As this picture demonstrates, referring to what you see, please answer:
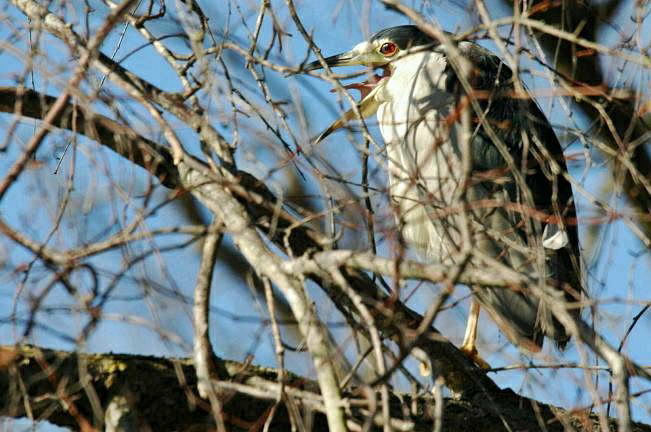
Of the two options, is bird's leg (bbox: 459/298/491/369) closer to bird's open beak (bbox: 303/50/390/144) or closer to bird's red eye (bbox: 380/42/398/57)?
bird's open beak (bbox: 303/50/390/144)

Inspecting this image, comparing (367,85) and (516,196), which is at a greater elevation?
(367,85)

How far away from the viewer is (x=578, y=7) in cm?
405

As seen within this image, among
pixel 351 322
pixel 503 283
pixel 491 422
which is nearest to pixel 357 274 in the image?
pixel 351 322

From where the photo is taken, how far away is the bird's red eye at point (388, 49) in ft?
14.4

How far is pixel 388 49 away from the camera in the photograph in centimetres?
441

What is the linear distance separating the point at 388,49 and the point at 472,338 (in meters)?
1.40

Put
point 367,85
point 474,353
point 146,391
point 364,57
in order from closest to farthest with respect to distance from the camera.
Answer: point 146,391
point 474,353
point 367,85
point 364,57

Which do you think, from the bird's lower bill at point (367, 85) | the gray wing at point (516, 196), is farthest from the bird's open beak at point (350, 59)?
the gray wing at point (516, 196)

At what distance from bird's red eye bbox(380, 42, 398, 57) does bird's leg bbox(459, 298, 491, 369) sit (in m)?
1.22

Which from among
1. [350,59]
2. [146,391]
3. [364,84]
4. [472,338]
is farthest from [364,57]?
[146,391]

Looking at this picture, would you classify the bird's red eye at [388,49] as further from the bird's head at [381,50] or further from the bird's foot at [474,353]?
the bird's foot at [474,353]

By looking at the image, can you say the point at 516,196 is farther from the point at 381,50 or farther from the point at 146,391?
the point at 146,391

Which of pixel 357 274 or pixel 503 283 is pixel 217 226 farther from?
pixel 503 283

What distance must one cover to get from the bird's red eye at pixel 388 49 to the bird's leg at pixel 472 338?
122cm
